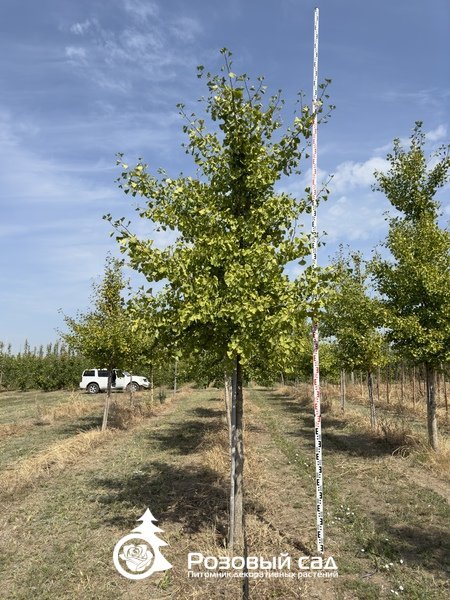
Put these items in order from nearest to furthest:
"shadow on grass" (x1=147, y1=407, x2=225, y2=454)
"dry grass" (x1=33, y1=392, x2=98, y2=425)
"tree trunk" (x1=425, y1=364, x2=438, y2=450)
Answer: "tree trunk" (x1=425, y1=364, x2=438, y2=450)
"shadow on grass" (x1=147, y1=407, x2=225, y2=454)
"dry grass" (x1=33, y1=392, x2=98, y2=425)

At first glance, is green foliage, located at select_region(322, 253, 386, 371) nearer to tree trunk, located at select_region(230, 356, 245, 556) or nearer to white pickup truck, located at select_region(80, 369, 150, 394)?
tree trunk, located at select_region(230, 356, 245, 556)

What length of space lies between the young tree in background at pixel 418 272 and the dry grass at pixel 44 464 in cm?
917

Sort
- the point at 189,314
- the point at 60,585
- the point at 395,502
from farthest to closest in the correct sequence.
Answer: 1. the point at 395,502
2. the point at 189,314
3. the point at 60,585

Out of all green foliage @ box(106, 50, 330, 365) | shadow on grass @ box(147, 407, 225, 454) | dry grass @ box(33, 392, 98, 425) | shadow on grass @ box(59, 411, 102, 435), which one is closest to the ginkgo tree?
green foliage @ box(106, 50, 330, 365)

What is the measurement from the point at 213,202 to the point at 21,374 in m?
43.9

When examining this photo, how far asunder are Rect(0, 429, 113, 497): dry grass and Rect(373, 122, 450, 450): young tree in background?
30.1 feet

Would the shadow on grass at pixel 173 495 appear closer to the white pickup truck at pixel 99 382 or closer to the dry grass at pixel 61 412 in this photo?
the dry grass at pixel 61 412

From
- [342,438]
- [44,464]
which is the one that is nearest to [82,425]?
[44,464]

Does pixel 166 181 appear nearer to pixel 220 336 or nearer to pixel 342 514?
pixel 220 336

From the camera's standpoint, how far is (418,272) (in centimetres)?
1193

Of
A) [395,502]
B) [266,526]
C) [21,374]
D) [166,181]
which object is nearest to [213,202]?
[166,181]

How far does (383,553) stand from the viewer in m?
6.49

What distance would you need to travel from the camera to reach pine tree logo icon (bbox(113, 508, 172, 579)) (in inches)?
239

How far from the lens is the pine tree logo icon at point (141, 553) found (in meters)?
→ 6.07
